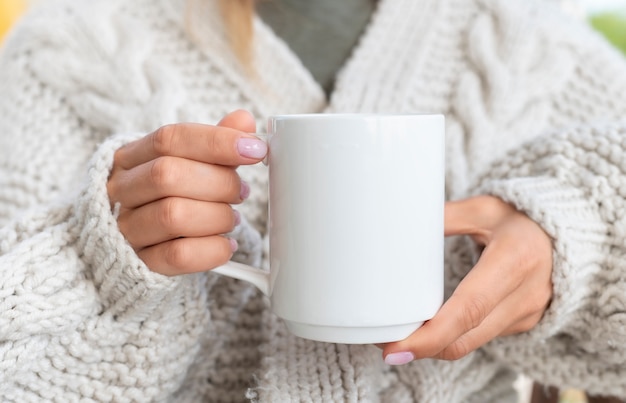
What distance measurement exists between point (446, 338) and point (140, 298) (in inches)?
9.9

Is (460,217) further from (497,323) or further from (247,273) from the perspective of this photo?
(247,273)

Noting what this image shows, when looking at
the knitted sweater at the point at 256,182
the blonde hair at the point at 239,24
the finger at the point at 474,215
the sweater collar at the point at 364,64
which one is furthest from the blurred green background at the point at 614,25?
the finger at the point at 474,215

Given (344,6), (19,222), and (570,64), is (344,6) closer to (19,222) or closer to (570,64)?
(570,64)

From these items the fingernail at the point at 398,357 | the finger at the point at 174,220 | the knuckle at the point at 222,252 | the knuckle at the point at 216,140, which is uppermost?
the knuckle at the point at 216,140

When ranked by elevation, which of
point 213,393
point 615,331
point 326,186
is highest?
point 326,186

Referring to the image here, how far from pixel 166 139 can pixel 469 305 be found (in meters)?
0.27

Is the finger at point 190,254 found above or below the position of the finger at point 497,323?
above

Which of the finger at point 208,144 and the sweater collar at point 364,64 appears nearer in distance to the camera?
the finger at point 208,144

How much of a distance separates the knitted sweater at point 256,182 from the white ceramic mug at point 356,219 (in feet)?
0.42

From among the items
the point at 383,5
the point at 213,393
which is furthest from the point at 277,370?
the point at 383,5

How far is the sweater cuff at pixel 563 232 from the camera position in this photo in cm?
61

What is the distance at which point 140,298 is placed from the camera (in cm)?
60

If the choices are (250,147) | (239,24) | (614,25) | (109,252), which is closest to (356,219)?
(250,147)

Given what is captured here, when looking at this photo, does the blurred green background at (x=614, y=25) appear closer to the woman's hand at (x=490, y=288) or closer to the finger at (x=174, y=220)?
the woman's hand at (x=490, y=288)
